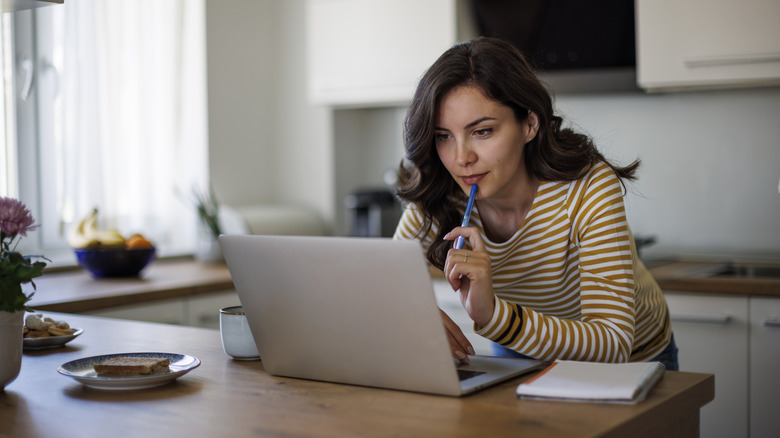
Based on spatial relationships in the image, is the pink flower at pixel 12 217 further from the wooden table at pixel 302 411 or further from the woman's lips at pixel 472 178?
the woman's lips at pixel 472 178

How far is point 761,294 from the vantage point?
2.16 metres

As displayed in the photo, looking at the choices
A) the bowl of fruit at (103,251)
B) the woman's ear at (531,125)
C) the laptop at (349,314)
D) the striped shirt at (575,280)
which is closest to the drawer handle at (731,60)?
the striped shirt at (575,280)

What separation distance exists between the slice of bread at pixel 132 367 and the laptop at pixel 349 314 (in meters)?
0.14

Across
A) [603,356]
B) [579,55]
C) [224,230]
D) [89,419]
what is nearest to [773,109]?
[579,55]

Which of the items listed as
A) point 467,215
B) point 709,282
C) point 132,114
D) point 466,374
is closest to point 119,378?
point 466,374

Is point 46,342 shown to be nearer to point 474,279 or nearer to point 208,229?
point 474,279

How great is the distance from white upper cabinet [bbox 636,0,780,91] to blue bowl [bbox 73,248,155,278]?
169 centimetres

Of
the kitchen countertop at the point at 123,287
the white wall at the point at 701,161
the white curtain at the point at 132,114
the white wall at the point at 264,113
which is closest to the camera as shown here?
the kitchen countertop at the point at 123,287

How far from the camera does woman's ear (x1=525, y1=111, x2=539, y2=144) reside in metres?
1.44

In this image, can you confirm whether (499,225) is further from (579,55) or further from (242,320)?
(579,55)

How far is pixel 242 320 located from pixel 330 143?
81.9 inches

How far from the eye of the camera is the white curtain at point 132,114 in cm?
278

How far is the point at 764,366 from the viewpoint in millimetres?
2174

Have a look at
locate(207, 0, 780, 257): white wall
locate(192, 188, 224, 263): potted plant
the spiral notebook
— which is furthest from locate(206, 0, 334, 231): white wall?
the spiral notebook
